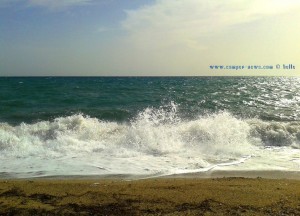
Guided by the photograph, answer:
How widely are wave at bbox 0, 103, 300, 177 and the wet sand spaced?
1511 mm

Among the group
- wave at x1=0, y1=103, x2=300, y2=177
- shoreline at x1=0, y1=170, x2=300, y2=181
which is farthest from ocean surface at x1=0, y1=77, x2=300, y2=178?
shoreline at x1=0, y1=170, x2=300, y2=181

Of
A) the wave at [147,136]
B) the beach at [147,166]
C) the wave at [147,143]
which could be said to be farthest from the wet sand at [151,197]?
the wave at [147,136]

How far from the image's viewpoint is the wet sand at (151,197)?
494 cm

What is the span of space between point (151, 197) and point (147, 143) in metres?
5.45

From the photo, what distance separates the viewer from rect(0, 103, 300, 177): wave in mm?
8664

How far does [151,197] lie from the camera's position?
18.0 feet

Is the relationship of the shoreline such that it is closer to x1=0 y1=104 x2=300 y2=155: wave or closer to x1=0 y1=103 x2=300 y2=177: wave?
x1=0 y1=103 x2=300 y2=177: wave

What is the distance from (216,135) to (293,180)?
5279 millimetres

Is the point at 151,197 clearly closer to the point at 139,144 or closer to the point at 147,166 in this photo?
the point at 147,166

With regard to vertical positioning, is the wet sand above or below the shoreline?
above

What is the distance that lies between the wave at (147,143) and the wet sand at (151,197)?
59.5 inches

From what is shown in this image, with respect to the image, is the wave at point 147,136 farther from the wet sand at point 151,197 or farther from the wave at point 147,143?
the wet sand at point 151,197

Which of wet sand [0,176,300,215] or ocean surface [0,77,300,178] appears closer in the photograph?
wet sand [0,176,300,215]

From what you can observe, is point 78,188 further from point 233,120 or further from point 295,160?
point 233,120
